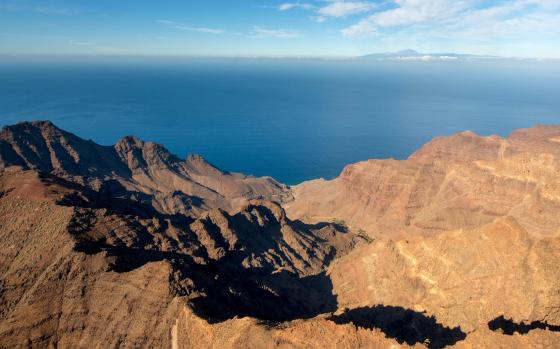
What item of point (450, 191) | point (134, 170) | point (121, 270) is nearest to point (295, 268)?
point (121, 270)

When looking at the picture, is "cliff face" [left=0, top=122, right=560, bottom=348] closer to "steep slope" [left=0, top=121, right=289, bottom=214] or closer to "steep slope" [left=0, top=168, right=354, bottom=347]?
"steep slope" [left=0, top=168, right=354, bottom=347]

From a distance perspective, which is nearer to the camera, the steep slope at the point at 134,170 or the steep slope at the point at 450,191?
the steep slope at the point at 450,191

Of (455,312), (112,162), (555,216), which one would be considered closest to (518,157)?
(555,216)

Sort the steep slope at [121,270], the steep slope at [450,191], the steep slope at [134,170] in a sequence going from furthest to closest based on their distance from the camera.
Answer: the steep slope at [134,170], the steep slope at [450,191], the steep slope at [121,270]

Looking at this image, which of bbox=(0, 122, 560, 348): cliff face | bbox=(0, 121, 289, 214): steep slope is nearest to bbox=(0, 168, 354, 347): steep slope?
bbox=(0, 122, 560, 348): cliff face

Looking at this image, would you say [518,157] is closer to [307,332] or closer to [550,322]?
[550,322]

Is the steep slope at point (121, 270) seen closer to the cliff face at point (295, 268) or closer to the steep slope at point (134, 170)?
the cliff face at point (295, 268)

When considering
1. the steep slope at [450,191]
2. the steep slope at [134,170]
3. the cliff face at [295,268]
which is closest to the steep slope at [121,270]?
the cliff face at [295,268]

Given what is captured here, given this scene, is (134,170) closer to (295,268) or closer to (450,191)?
(295,268)

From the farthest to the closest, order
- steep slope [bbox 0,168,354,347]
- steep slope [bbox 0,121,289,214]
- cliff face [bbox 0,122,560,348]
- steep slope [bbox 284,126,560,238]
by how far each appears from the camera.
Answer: steep slope [bbox 0,121,289,214], steep slope [bbox 284,126,560,238], steep slope [bbox 0,168,354,347], cliff face [bbox 0,122,560,348]
